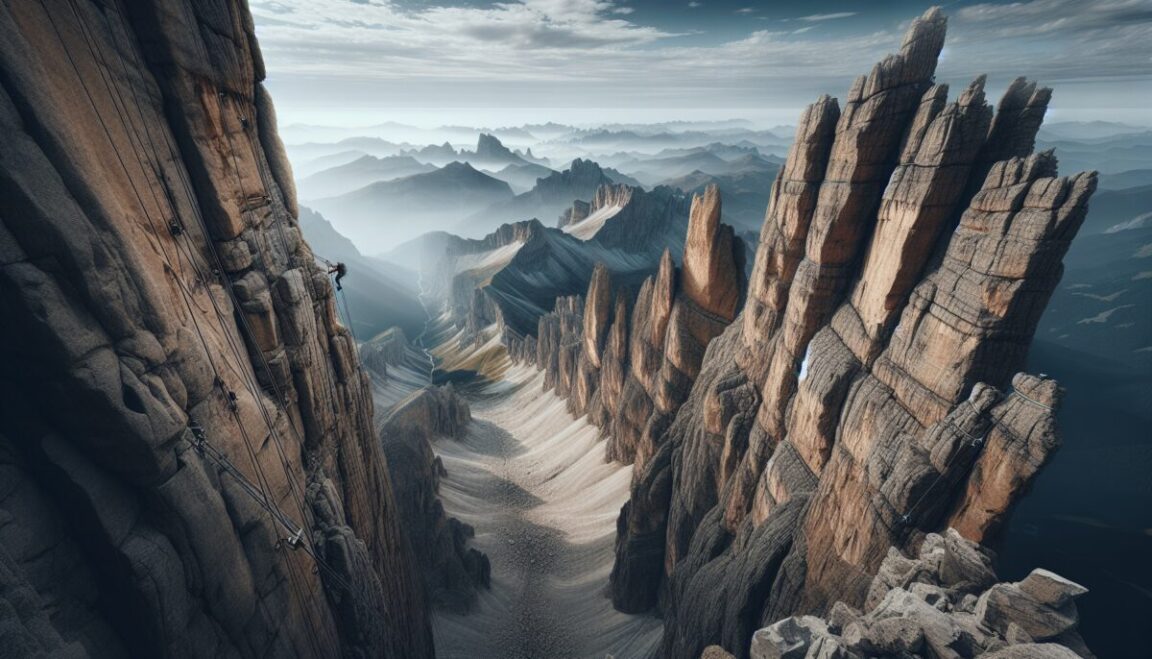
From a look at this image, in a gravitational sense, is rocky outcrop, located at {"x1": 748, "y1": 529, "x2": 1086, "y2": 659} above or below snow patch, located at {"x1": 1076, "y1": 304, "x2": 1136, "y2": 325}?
above

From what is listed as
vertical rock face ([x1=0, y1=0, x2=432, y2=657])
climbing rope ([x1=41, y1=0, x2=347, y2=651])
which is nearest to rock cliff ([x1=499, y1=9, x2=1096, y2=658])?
vertical rock face ([x1=0, y1=0, x2=432, y2=657])

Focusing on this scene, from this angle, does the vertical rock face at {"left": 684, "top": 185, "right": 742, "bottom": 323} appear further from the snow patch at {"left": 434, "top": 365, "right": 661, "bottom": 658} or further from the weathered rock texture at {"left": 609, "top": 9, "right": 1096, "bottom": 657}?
the snow patch at {"left": 434, "top": 365, "right": 661, "bottom": 658}

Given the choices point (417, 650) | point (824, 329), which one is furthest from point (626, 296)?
point (417, 650)

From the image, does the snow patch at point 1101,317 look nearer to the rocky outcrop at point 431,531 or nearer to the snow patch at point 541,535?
the snow patch at point 541,535

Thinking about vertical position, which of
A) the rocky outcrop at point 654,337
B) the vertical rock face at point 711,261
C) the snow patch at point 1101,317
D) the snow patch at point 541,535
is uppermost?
the vertical rock face at point 711,261

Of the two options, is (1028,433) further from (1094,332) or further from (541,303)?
(1094,332)

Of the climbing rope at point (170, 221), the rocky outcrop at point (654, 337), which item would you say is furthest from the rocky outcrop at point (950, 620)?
the rocky outcrop at point (654, 337)
